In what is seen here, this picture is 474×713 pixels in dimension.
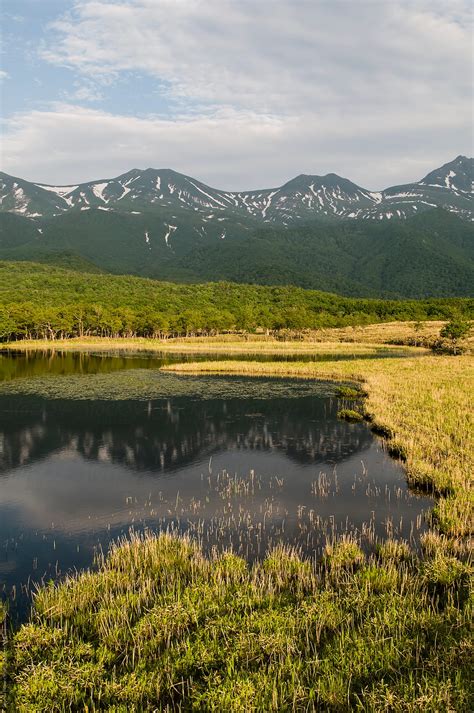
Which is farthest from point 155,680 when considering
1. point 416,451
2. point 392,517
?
point 416,451

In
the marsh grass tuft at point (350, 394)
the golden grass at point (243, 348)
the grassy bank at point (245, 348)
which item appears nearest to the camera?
the marsh grass tuft at point (350, 394)

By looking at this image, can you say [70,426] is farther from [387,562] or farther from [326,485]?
[387,562]

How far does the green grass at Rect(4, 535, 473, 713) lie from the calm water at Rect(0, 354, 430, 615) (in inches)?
101

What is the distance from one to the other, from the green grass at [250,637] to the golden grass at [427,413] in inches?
284

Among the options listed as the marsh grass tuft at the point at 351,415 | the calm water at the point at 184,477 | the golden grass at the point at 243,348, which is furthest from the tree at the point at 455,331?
the marsh grass tuft at the point at 351,415

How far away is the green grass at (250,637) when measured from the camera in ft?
30.6

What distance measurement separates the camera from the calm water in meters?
19.0

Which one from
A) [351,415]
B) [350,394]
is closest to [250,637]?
[351,415]

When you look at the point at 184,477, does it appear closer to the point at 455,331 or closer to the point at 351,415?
the point at 351,415

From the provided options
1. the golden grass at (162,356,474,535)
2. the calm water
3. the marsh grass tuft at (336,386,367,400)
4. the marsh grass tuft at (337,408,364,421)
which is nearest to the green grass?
the calm water

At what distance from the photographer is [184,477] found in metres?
27.3

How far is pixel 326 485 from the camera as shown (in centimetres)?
2548

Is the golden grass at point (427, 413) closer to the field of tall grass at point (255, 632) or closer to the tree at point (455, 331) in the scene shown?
the field of tall grass at point (255, 632)

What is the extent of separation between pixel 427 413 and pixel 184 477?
70.5 feet
